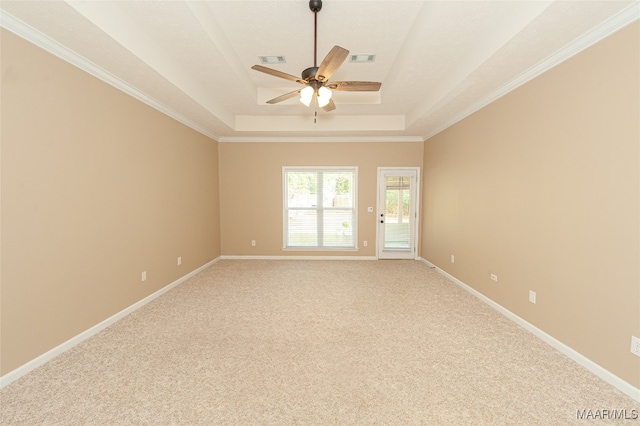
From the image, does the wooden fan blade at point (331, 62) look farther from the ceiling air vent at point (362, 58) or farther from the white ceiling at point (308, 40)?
the ceiling air vent at point (362, 58)

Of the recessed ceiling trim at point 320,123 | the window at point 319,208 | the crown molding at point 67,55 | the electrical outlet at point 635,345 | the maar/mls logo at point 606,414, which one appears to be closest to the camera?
the maar/mls logo at point 606,414

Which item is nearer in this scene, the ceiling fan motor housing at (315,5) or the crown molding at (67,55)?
the crown molding at (67,55)

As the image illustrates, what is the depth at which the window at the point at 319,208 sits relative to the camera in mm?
5789

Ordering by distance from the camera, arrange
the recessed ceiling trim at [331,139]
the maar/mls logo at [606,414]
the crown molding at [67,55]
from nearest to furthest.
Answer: the maar/mls logo at [606,414], the crown molding at [67,55], the recessed ceiling trim at [331,139]

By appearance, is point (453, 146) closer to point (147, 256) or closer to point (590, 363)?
point (590, 363)

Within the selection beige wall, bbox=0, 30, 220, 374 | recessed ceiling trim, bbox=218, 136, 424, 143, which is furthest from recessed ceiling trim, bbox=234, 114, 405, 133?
beige wall, bbox=0, 30, 220, 374

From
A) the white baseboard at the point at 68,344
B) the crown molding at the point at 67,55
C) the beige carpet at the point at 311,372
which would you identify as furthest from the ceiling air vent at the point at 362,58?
the white baseboard at the point at 68,344

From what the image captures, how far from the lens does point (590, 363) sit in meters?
2.07

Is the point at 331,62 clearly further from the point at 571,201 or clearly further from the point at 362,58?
the point at 571,201

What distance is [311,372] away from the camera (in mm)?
2059

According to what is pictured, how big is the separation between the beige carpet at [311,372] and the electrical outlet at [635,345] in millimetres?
312

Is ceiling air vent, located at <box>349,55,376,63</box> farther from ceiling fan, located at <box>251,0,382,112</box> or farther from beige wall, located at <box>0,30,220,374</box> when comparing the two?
beige wall, located at <box>0,30,220,374</box>

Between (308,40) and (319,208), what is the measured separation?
11.4 feet

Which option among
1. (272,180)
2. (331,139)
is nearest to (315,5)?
(331,139)
